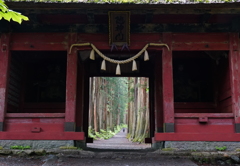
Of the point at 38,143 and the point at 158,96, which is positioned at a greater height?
the point at 158,96

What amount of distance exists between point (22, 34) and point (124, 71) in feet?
14.0

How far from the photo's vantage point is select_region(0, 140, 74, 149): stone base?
7047 mm

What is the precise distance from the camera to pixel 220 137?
278 inches

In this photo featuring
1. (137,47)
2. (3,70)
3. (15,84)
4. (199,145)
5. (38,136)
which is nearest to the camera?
(199,145)

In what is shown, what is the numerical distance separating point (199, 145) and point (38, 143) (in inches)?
172

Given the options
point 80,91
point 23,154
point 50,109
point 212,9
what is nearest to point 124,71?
point 80,91

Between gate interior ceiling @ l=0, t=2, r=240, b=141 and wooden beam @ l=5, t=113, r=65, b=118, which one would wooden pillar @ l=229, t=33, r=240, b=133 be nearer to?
gate interior ceiling @ l=0, t=2, r=240, b=141

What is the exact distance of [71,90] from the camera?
739cm

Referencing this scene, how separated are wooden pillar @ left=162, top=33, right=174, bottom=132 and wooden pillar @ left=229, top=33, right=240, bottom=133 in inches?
66.8

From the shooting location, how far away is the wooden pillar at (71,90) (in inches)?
283

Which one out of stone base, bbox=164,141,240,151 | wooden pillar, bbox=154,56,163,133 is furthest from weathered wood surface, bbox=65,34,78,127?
wooden pillar, bbox=154,56,163,133

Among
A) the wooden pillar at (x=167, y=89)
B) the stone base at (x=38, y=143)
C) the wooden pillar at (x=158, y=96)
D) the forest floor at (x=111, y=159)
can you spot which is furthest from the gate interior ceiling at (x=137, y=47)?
the forest floor at (x=111, y=159)

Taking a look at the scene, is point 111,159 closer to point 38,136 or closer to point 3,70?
point 38,136

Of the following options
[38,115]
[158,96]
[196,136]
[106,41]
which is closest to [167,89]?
[196,136]
